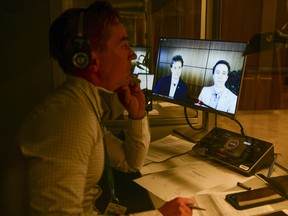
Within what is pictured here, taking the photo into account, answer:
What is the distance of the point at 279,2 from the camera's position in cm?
291

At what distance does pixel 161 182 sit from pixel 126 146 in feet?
0.59

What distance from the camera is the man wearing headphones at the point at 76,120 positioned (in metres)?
0.64

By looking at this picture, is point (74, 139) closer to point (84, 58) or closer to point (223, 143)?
point (84, 58)

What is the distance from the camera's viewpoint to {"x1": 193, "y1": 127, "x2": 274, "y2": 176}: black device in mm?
1120

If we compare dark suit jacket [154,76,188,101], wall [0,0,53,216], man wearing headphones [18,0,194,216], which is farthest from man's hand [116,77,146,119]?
wall [0,0,53,216]

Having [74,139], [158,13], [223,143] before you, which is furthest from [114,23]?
[158,13]

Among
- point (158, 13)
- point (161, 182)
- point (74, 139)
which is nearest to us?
point (74, 139)

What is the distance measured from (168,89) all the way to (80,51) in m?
0.93

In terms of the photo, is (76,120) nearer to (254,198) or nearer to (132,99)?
(132,99)

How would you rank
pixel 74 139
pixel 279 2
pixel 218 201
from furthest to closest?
pixel 279 2 → pixel 218 201 → pixel 74 139

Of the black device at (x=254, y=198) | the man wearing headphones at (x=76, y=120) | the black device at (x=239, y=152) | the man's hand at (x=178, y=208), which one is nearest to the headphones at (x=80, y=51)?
the man wearing headphones at (x=76, y=120)

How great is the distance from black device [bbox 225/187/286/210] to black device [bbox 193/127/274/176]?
131 millimetres

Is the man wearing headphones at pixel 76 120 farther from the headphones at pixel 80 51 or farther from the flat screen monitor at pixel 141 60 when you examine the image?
the flat screen monitor at pixel 141 60

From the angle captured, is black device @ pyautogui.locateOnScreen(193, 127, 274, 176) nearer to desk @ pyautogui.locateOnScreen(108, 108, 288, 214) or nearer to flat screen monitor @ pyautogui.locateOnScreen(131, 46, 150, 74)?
desk @ pyautogui.locateOnScreen(108, 108, 288, 214)
